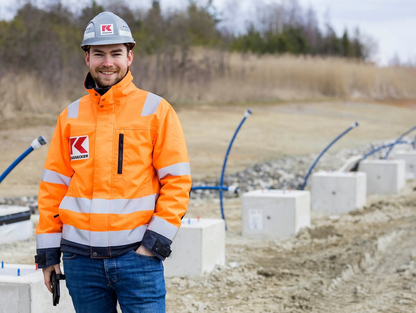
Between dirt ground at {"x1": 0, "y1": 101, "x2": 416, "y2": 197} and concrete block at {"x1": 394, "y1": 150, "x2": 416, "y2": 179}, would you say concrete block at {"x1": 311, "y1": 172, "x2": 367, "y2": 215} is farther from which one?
concrete block at {"x1": 394, "y1": 150, "x2": 416, "y2": 179}

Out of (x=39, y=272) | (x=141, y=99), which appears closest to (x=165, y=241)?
(x=141, y=99)

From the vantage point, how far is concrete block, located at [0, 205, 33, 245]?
7590 millimetres

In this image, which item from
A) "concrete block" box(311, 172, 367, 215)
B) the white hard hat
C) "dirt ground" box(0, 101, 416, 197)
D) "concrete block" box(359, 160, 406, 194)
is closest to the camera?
the white hard hat

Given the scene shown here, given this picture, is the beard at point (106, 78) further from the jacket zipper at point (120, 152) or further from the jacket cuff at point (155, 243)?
the jacket cuff at point (155, 243)

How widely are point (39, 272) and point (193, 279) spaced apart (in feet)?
7.50

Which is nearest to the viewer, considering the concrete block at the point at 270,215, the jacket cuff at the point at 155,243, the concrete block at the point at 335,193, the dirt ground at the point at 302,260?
the jacket cuff at the point at 155,243

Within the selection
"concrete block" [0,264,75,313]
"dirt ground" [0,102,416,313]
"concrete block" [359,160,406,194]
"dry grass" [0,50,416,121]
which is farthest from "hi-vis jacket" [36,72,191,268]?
"dry grass" [0,50,416,121]

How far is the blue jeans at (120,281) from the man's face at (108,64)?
0.77 m

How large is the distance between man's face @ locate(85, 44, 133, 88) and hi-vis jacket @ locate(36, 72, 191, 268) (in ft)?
0.18

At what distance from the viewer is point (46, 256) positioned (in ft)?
9.19

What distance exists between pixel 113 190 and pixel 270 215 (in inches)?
247

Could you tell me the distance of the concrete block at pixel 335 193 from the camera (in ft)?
36.2

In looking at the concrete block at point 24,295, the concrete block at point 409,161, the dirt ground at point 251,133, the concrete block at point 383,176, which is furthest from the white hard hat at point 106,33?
the concrete block at point 409,161

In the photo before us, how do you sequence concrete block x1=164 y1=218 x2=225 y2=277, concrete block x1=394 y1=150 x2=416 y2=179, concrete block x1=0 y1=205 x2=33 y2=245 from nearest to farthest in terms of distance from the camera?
concrete block x1=164 y1=218 x2=225 y2=277 → concrete block x1=0 y1=205 x2=33 y2=245 → concrete block x1=394 y1=150 x2=416 y2=179
